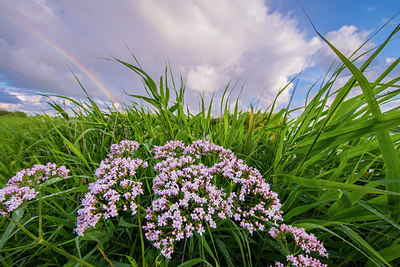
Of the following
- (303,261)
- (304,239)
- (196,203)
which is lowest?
(303,261)

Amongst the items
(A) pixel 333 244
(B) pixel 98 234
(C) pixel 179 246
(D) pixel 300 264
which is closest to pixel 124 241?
(B) pixel 98 234

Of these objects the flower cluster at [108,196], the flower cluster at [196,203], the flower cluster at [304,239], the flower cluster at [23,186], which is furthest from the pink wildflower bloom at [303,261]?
the flower cluster at [23,186]

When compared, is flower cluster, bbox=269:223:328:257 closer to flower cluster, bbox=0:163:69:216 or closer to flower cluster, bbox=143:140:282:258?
flower cluster, bbox=143:140:282:258

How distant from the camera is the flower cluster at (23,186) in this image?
59.3 inches

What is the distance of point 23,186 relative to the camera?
1.75 meters

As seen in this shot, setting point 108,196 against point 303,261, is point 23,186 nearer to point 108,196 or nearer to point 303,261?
point 108,196

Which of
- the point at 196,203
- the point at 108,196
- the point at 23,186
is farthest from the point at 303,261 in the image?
the point at 23,186

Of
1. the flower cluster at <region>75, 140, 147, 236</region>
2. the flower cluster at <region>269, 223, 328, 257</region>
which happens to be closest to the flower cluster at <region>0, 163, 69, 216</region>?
the flower cluster at <region>75, 140, 147, 236</region>

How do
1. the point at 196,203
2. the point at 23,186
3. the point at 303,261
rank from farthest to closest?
the point at 23,186 < the point at 196,203 < the point at 303,261

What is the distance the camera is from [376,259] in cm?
143

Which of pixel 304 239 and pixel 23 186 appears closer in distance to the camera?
pixel 304 239

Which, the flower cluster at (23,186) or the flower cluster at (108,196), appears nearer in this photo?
the flower cluster at (108,196)

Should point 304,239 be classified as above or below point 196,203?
below

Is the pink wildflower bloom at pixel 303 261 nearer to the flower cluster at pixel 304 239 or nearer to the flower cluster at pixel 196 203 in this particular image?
the flower cluster at pixel 304 239
